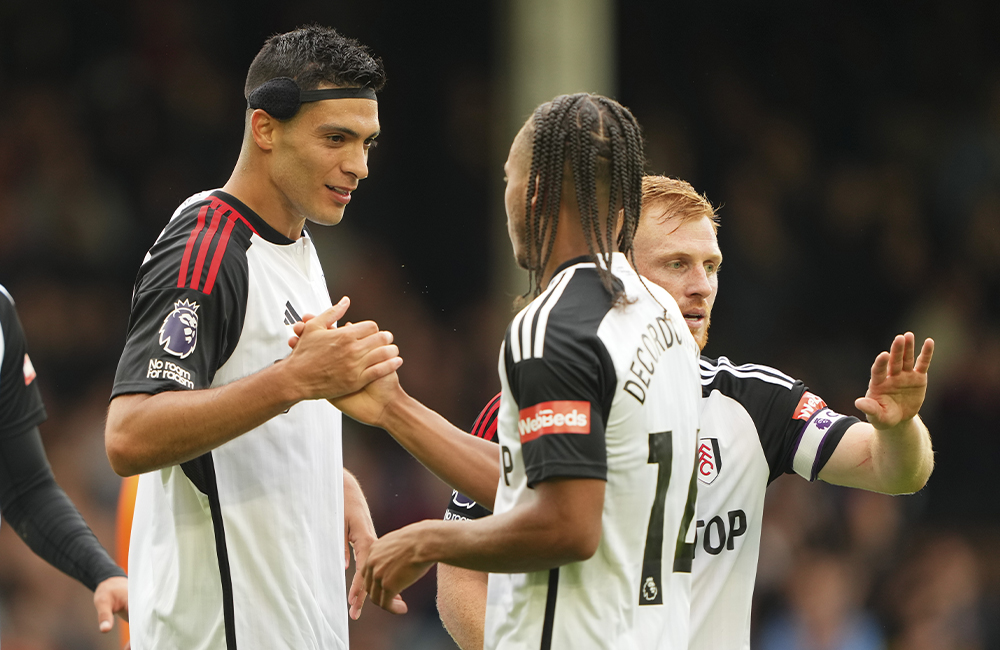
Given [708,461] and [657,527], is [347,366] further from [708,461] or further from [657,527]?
[708,461]

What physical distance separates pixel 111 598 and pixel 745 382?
179cm

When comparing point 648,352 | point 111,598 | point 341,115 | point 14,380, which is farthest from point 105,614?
point 648,352

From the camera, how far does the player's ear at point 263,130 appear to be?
2.93 metres

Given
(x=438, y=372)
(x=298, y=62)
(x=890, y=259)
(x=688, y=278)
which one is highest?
(x=298, y=62)

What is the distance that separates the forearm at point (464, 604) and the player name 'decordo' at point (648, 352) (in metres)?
0.72

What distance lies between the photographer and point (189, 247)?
2580 millimetres

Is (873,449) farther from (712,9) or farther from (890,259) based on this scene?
(712,9)

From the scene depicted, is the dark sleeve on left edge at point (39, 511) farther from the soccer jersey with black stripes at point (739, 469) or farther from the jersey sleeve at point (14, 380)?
the soccer jersey with black stripes at point (739, 469)

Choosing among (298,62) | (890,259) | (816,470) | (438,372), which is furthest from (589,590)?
(890,259)

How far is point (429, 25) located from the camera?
8156 millimetres

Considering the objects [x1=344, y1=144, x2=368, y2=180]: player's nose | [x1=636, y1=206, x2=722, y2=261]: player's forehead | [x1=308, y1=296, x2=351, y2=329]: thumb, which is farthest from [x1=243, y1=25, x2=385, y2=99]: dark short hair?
[x1=636, y1=206, x2=722, y2=261]: player's forehead

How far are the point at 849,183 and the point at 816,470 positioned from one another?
18.1 feet

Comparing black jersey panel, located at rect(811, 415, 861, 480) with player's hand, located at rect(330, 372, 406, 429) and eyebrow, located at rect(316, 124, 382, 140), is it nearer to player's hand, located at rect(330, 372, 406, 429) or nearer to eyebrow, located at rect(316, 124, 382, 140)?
player's hand, located at rect(330, 372, 406, 429)

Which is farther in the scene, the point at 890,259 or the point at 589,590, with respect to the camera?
the point at 890,259
